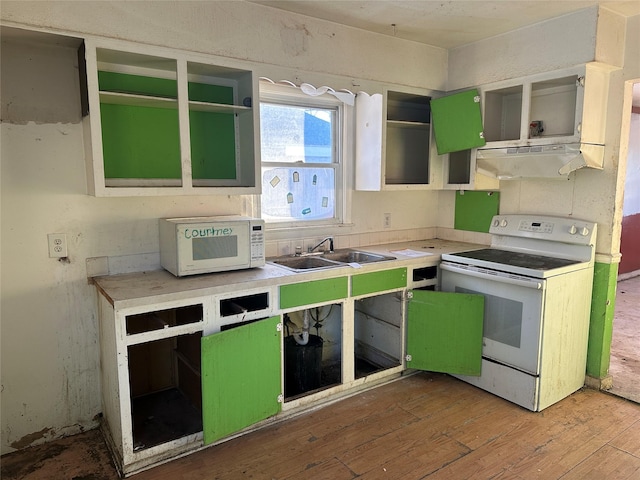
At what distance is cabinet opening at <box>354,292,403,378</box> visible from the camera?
3.29m

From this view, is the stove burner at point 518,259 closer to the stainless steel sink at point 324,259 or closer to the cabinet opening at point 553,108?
the stainless steel sink at point 324,259

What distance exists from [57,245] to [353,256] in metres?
1.97

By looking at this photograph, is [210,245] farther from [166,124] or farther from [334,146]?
[334,146]

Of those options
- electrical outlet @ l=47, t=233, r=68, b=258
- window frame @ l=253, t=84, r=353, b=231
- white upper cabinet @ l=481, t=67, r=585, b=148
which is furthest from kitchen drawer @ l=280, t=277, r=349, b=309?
white upper cabinet @ l=481, t=67, r=585, b=148

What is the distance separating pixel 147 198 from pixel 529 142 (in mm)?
2503

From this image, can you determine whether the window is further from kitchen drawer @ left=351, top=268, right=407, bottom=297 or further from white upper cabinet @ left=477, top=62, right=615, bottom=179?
white upper cabinet @ left=477, top=62, right=615, bottom=179

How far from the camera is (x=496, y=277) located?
9.50 feet

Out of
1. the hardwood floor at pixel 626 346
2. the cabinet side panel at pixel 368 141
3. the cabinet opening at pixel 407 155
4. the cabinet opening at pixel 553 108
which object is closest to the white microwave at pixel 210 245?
the cabinet side panel at pixel 368 141

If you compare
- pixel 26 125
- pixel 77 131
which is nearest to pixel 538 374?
pixel 77 131

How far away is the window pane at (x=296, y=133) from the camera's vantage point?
3.20 meters

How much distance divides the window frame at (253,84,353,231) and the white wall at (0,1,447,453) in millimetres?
360

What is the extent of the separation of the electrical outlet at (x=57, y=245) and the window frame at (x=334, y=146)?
1.17 m

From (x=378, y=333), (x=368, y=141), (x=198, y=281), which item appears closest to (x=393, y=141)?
(x=368, y=141)

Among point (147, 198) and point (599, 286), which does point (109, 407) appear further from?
point (599, 286)
